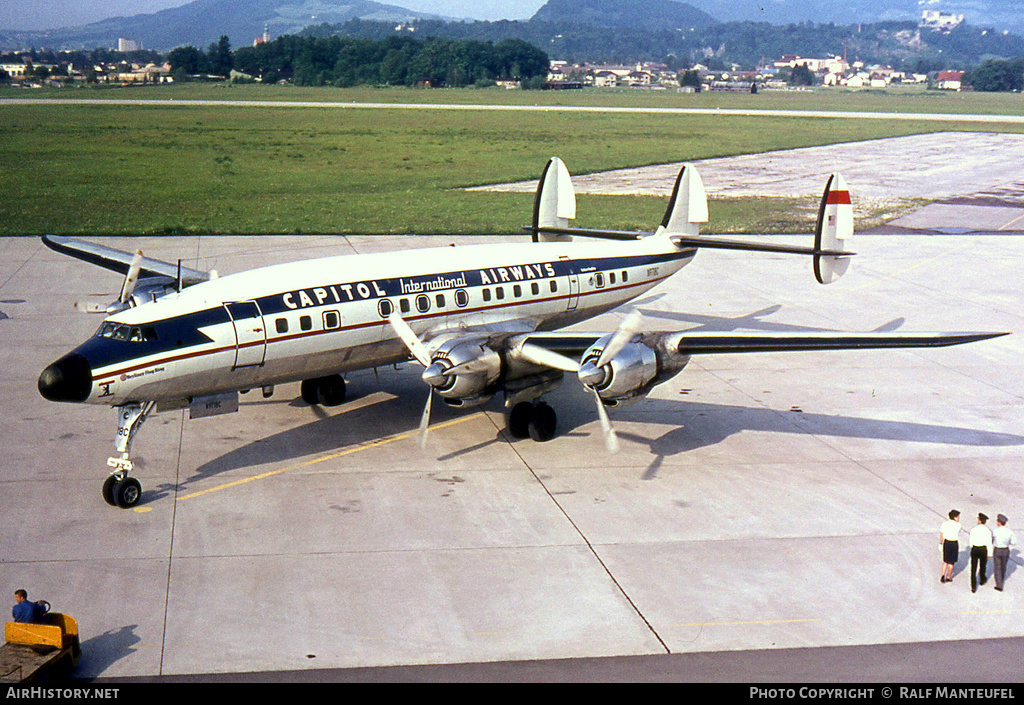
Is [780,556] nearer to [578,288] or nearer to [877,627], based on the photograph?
[877,627]

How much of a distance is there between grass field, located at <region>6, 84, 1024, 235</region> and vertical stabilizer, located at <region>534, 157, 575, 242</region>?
66.9 feet

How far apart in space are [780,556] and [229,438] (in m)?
11.5

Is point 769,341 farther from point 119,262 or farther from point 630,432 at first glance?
point 119,262

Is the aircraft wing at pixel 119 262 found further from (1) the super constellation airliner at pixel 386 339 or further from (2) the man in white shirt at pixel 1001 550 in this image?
(2) the man in white shirt at pixel 1001 550

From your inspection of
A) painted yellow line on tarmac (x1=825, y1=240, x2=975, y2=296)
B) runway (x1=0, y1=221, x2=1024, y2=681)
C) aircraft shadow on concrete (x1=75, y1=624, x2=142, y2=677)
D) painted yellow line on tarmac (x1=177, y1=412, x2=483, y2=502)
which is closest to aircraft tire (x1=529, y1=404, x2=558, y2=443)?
runway (x1=0, y1=221, x2=1024, y2=681)

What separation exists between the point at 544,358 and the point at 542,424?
6.65 feet

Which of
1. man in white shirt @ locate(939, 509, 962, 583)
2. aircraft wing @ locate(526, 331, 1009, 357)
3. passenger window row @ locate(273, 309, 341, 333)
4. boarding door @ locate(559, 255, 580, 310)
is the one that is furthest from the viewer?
boarding door @ locate(559, 255, 580, 310)

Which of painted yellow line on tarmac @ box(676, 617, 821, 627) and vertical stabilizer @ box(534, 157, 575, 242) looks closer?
painted yellow line on tarmac @ box(676, 617, 821, 627)

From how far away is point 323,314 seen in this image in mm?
19797

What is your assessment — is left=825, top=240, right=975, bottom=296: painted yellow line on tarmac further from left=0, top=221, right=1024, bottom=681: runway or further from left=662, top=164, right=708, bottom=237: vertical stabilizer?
left=662, top=164, right=708, bottom=237: vertical stabilizer

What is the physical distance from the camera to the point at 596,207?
57.2 m

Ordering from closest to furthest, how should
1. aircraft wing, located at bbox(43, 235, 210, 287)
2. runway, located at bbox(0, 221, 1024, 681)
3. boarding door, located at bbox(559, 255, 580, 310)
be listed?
runway, located at bbox(0, 221, 1024, 681)
boarding door, located at bbox(559, 255, 580, 310)
aircraft wing, located at bbox(43, 235, 210, 287)

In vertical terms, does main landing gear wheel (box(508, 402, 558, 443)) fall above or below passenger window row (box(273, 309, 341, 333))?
below

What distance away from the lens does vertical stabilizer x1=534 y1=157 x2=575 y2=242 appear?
27.5m
